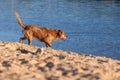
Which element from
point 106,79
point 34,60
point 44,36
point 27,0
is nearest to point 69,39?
point 44,36

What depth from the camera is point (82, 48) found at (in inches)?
946

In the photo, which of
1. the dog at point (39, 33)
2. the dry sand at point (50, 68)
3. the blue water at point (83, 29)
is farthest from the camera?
the blue water at point (83, 29)

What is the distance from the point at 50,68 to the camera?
352 inches

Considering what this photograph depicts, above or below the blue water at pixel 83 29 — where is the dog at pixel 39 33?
above

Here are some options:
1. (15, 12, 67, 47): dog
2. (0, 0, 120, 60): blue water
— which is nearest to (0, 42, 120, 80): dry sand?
(15, 12, 67, 47): dog

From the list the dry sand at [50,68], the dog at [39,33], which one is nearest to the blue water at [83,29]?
the dog at [39,33]

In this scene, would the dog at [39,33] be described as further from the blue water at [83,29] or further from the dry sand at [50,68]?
the blue water at [83,29]

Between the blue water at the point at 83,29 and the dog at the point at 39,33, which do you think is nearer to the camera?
the dog at the point at 39,33

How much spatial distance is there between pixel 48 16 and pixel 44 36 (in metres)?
26.5

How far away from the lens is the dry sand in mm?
8086

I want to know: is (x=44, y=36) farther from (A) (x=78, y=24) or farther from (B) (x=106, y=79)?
(A) (x=78, y=24)

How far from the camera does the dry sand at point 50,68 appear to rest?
809cm

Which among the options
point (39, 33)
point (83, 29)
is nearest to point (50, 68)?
point (39, 33)

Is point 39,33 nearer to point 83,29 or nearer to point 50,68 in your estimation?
point 50,68
